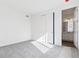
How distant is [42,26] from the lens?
5363 mm

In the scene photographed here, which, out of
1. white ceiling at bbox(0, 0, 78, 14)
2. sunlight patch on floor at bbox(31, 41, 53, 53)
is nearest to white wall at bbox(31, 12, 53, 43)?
sunlight patch on floor at bbox(31, 41, 53, 53)

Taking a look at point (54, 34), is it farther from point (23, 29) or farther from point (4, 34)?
point (4, 34)

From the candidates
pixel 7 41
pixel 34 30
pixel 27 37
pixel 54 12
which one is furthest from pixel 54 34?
pixel 7 41

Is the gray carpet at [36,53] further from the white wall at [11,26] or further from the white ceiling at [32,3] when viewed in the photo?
the white ceiling at [32,3]

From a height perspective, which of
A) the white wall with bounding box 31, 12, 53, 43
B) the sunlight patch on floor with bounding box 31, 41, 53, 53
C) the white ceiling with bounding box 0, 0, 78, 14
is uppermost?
the white ceiling with bounding box 0, 0, 78, 14

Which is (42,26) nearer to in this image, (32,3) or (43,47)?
(43,47)

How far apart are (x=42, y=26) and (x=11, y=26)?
2289 millimetres

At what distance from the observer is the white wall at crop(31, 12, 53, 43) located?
4.73 meters

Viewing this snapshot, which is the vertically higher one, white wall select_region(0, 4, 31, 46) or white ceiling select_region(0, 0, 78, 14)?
white ceiling select_region(0, 0, 78, 14)

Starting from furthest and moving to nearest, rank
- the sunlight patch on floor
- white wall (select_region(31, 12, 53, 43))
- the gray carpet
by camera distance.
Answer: white wall (select_region(31, 12, 53, 43)), the sunlight patch on floor, the gray carpet

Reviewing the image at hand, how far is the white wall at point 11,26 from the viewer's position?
13.4 ft

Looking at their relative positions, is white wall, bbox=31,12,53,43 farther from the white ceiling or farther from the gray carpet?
the gray carpet

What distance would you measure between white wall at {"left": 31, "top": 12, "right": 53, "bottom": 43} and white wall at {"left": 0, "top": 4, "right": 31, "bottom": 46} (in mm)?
717

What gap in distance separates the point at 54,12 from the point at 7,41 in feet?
11.8
